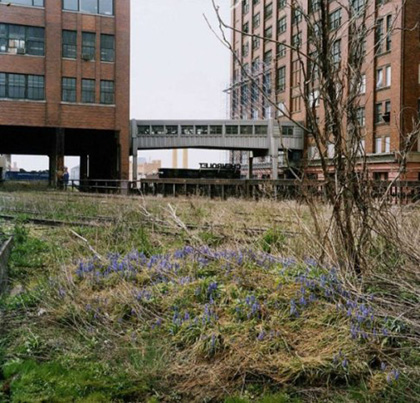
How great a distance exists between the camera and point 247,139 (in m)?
52.5

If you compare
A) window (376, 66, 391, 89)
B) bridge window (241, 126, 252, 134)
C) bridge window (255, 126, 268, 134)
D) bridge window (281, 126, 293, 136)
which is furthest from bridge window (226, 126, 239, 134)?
window (376, 66, 391, 89)

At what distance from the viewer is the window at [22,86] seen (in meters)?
38.4

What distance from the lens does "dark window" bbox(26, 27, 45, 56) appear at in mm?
39125

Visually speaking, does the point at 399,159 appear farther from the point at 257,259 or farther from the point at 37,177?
the point at 37,177

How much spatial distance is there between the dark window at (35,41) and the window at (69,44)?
1.59m

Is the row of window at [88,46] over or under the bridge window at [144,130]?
over

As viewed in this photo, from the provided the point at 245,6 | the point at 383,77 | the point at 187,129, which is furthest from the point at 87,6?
the point at 245,6

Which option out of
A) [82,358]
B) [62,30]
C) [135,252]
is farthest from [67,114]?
[82,358]

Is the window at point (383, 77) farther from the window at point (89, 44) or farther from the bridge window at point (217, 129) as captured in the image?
the window at point (89, 44)

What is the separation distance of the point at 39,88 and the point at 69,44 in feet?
14.0

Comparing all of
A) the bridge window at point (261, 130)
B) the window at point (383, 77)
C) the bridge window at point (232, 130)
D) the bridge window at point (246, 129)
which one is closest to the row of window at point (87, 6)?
the bridge window at point (232, 130)

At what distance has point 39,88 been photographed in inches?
1545

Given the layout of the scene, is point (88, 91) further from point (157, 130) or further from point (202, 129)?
point (202, 129)

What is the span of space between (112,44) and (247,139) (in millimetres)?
17791
